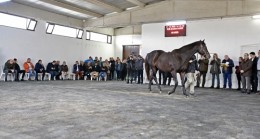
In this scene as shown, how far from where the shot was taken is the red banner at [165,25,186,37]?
1373 cm

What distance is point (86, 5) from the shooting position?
14773 mm

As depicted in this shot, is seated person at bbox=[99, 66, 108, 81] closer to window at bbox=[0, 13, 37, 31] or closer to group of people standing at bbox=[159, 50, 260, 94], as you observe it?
window at bbox=[0, 13, 37, 31]

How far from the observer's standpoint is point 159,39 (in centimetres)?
1448

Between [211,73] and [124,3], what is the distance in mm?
6138

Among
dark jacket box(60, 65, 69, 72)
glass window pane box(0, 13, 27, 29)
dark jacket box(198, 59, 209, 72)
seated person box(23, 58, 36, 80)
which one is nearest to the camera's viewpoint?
dark jacket box(198, 59, 209, 72)

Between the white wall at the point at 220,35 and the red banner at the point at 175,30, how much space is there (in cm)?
21

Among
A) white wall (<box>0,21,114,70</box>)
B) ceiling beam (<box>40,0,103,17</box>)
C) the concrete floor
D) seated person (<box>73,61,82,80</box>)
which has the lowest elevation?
the concrete floor

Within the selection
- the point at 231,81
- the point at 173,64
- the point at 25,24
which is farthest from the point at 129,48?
the point at 173,64

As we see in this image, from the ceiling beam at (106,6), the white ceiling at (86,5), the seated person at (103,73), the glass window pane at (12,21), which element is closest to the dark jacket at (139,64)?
the white ceiling at (86,5)

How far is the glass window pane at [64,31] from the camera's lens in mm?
16328

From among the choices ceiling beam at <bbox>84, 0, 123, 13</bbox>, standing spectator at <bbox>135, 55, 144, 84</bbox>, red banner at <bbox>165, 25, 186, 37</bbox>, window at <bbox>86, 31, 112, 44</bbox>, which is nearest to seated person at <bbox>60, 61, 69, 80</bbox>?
window at <bbox>86, 31, 112, 44</bbox>

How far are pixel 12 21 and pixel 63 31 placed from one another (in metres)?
3.58

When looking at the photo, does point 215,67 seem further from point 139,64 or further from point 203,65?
point 139,64

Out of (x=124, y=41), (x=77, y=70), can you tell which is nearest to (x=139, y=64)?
(x=77, y=70)
